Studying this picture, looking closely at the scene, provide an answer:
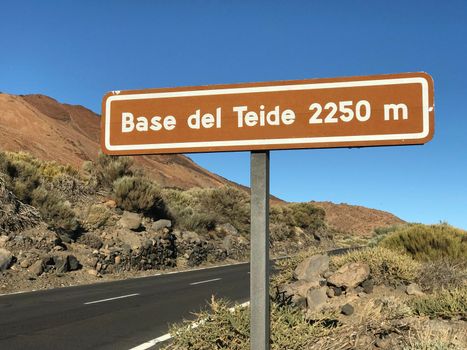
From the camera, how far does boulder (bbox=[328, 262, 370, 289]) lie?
320 inches

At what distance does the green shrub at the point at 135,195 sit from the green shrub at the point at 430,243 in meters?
14.7

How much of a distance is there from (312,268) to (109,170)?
1993 centimetres

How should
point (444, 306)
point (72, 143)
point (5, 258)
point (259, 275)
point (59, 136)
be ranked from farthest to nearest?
point (72, 143), point (59, 136), point (5, 258), point (444, 306), point (259, 275)

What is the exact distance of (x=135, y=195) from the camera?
79.8 ft

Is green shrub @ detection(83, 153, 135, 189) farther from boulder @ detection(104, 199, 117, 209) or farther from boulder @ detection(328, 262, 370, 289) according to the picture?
boulder @ detection(328, 262, 370, 289)

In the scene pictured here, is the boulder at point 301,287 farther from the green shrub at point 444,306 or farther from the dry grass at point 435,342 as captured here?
the dry grass at point 435,342

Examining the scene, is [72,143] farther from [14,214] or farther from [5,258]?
[5,258]

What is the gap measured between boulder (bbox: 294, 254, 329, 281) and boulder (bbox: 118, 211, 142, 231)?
548 inches

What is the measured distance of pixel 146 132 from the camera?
3584 millimetres

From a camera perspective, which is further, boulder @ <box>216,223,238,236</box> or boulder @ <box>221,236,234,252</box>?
boulder @ <box>216,223,238,236</box>

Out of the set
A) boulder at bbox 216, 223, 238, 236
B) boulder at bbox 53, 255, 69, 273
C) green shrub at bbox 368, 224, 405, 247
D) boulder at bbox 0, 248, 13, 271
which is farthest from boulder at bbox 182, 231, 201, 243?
boulder at bbox 0, 248, 13, 271

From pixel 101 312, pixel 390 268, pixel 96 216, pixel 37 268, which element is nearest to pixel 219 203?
pixel 96 216

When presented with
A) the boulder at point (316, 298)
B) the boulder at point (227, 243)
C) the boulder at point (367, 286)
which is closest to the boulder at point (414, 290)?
the boulder at point (367, 286)

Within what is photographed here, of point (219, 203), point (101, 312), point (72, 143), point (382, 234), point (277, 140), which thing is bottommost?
point (101, 312)
